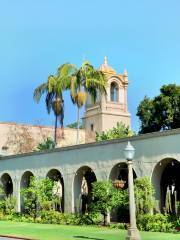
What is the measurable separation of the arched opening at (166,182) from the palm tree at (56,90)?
1278cm

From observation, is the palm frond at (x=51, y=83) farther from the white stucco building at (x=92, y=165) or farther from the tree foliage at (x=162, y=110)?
the tree foliage at (x=162, y=110)

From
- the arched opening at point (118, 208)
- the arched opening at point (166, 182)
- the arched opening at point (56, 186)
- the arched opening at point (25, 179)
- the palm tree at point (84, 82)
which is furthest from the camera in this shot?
the palm tree at point (84, 82)

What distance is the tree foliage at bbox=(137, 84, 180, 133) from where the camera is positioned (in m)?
48.4

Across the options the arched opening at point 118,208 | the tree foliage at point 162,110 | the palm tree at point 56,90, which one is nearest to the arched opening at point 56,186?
the arched opening at point 118,208

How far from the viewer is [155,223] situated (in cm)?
2012

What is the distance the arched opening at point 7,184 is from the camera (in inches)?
1385

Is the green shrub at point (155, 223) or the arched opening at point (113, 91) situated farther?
the arched opening at point (113, 91)

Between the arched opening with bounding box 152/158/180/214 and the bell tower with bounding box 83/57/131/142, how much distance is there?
28439 mm

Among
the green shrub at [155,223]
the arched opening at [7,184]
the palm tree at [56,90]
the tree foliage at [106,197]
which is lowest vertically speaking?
the green shrub at [155,223]

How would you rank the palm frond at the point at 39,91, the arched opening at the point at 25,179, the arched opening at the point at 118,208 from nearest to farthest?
1. the arched opening at the point at 118,208
2. the arched opening at the point at 25,179
3. the palm frond at the point at 39,91

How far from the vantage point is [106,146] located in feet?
81.8

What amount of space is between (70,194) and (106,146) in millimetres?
4375

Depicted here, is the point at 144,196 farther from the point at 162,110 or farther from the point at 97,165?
the point at 162,110

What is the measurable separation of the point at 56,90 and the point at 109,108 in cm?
1979
